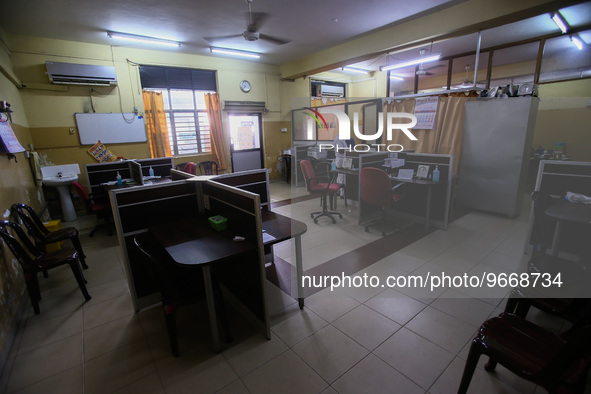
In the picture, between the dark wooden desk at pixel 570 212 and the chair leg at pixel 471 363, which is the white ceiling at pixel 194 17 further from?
the chair leg at pixel 471 363

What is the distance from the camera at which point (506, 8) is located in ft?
12.1

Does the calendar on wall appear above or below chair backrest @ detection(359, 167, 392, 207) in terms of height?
above

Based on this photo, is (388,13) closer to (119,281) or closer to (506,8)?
(506,8)

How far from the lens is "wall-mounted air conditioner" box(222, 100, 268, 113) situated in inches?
276

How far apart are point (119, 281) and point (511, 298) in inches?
138

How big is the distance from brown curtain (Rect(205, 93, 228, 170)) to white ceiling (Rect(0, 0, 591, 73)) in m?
1.33

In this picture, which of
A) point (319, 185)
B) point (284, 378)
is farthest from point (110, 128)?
point (284, 378)

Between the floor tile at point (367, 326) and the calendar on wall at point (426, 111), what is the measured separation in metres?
4.02

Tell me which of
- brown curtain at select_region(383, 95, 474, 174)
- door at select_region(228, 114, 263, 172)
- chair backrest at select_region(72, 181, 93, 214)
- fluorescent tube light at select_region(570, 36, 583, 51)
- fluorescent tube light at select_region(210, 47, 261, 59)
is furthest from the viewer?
door at select_region(228, 114, 263, 172)

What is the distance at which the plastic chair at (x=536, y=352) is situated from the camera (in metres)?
1.07

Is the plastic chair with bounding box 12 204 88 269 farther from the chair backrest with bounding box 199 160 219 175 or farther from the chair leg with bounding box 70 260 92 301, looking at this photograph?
the chair backrest with bounding box 199 160 219 175

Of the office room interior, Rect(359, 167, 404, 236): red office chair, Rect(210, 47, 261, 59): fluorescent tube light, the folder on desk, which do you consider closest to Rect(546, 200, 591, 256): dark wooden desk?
the office room interior

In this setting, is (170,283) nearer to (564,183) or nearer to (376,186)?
(376,186)

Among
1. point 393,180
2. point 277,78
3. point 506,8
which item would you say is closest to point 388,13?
point 506,8
